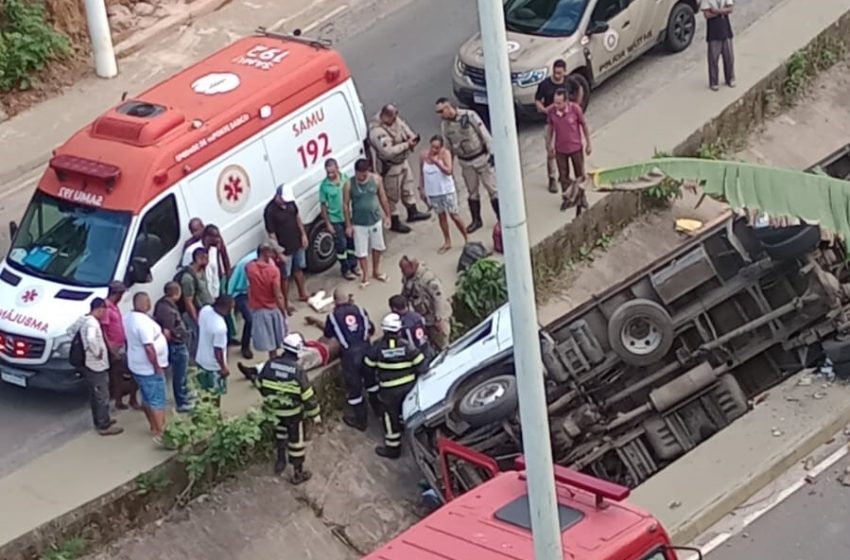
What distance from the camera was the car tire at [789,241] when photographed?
589 inches

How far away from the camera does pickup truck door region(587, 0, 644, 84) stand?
2053 centimetres

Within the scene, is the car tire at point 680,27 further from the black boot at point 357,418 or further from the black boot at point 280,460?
the black boot at point 280,460

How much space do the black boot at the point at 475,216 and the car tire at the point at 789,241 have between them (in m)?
4.08

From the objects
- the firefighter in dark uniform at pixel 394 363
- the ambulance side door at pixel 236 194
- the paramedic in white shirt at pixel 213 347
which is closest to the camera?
the paramedic in white shirt at pixel 213 347

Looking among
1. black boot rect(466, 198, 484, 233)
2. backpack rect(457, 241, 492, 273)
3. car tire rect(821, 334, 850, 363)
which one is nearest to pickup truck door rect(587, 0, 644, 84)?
black boot rect(466, 198, 484, 233)

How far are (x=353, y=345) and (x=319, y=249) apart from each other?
223 centimetres

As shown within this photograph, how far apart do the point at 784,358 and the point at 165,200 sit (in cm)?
584

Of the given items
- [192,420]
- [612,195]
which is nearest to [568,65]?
[612,195]

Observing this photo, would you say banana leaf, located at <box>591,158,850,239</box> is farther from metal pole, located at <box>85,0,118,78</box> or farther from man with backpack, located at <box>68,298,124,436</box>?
metal pole, located at <box>85,0,118,78</box>

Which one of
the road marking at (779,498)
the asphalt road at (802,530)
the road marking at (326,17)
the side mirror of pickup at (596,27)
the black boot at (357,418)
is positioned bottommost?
the black boot at (357,418)

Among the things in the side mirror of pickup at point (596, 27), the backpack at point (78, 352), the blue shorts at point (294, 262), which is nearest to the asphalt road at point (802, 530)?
the blue shorts at point (294, 262)

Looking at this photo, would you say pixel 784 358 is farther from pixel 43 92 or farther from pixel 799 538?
pixel 43 92

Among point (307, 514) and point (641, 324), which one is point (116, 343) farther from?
point (641, 324)

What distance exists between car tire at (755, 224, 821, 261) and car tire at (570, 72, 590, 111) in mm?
4393
